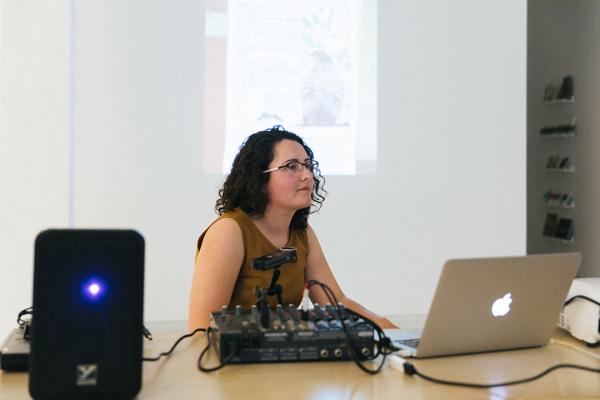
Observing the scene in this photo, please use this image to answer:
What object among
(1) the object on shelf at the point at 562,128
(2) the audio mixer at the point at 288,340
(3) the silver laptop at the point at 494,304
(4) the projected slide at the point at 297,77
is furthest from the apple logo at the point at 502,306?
(1) the object on shelf at the point at 562,128

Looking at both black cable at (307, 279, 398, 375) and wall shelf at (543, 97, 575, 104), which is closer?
black cable at (307, 279, 398, 375)

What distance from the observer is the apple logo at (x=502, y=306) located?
1.46 m

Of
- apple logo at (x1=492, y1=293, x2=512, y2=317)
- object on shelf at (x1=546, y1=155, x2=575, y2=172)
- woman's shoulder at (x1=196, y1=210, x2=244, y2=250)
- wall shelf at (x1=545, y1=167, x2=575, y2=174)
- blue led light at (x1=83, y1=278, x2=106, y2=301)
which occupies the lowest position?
apple logo at (x1=492, y1=293, x2=512, y2=317)

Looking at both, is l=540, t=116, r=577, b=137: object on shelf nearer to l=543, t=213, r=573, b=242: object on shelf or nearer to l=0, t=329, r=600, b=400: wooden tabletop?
l=543, t=213, r=573, b=242: object on shelf

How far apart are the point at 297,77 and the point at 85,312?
3180 millimetres

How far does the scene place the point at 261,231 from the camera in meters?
2.14

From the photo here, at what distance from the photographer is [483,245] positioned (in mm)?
4398

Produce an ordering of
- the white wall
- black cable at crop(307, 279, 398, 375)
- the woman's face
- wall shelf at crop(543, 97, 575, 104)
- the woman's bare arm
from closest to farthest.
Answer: black cable at crop(307, 279, 398, 375), the woman's bare arm, the woman's face, the white wall, wall shelf at crop(543, 97, 575, 104)

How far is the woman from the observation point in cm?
195

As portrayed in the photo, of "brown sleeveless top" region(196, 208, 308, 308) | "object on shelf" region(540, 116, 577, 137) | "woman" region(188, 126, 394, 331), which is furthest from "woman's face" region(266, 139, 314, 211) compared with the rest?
"object on shelf" region(540, 116, 577, 137)

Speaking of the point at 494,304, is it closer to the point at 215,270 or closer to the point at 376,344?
the point at 376,344

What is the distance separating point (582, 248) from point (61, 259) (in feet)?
17.4

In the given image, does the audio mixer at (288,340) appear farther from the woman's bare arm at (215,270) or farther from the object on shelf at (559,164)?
the object on shelf at (559,164)

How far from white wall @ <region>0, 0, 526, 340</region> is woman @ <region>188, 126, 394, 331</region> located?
70.2 inches
